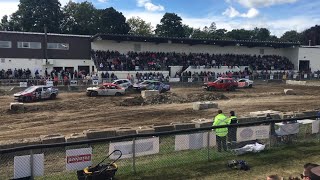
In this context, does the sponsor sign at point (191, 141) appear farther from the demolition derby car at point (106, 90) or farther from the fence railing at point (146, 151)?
the demolition derby car at point (106, 90)

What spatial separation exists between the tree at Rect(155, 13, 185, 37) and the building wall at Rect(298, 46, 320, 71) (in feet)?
163

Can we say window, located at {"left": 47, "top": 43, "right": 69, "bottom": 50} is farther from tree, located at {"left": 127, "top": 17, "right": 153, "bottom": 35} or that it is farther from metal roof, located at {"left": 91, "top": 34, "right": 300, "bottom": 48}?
tree, located at {"left": 127, "top": 17, "right": 153, "bottom": 35}

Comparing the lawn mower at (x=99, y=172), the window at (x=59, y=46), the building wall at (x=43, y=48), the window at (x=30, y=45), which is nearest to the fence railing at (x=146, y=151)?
the lawn mower at (x=99, y=172)

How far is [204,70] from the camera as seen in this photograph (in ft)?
203

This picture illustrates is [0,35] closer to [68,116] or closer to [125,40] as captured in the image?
[125,40]

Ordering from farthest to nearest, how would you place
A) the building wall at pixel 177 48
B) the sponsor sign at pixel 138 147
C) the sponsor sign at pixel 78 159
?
the building wall at pixel 177 48 < the sponsor sign at pixel 138 147 < the sponsor sign at pixel 78 159

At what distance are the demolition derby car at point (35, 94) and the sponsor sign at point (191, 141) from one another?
937 inches

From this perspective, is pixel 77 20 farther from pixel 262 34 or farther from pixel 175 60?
pixel 262 34

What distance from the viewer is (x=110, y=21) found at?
102 meters

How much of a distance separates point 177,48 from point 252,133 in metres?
54.1

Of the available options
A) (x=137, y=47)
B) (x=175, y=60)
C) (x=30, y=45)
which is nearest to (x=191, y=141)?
(x=30, y=45)

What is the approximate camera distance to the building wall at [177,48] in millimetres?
59906

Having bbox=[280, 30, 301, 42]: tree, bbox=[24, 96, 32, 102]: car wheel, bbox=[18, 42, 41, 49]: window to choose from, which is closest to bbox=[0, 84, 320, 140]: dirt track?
bbox=[24, 96, 32, 102]: car wheel

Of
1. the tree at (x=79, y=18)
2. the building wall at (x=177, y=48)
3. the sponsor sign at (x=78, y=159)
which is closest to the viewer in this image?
the sponsor sign at (x=78, y=159)
